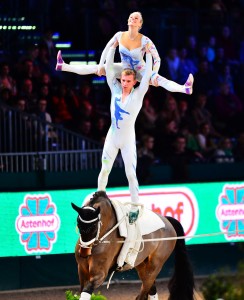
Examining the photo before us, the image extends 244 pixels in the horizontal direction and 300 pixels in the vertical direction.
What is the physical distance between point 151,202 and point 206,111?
13.4ft

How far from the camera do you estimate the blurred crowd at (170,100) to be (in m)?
17.0

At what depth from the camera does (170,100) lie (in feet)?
60.7

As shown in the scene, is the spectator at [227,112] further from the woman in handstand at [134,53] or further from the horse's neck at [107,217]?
the woman in handstand at [134,53]

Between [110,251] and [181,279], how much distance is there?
4.80 feet

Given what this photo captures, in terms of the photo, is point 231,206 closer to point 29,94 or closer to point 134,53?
point 29,94

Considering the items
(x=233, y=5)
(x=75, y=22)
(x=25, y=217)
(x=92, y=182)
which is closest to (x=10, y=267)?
(x=25, y=217)

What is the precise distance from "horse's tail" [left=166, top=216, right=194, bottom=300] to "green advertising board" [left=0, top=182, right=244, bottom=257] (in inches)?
48.4

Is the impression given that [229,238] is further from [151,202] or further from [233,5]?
[233,5]

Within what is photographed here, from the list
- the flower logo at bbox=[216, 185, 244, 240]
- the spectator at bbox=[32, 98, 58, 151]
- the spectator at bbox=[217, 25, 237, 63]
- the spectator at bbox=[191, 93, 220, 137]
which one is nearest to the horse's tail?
the flower logo at bbox=[216, 185, 244, 240]

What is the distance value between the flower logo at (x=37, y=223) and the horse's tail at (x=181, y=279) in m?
2.58

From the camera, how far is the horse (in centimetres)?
1109

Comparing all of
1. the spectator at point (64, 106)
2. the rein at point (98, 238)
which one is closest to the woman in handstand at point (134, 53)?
the rein at point (98, 238)

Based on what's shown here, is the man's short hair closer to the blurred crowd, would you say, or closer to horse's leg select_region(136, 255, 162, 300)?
horse's leg select_region(136, 255, 162, 300)

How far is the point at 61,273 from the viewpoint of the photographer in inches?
612
